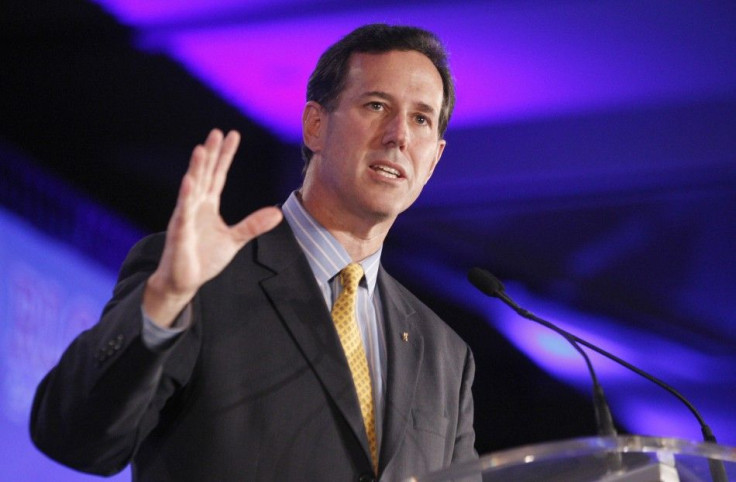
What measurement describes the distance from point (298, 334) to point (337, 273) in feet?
0.74

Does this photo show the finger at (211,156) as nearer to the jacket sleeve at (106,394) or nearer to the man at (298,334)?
the man at (298,334)

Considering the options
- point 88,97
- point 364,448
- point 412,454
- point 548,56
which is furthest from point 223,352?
point 548,56

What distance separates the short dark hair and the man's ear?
2 cm

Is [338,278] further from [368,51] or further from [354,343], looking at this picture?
[368,51]

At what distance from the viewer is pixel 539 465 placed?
1.16 meters

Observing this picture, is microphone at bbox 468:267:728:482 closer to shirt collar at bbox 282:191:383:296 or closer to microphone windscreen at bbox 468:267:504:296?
microphone windscreen at bbox 468:267:504:296

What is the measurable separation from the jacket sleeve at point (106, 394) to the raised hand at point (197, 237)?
5cm

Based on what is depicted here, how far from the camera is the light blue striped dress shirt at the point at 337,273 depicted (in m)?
1.88

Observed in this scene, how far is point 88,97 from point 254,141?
79cm

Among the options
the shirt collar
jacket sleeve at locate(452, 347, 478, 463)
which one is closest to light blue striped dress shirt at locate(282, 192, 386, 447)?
the shirt collar

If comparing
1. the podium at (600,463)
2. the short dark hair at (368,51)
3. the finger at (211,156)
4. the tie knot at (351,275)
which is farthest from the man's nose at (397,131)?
the podium at (600,463)

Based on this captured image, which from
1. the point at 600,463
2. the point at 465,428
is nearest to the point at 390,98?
the point at 465,428

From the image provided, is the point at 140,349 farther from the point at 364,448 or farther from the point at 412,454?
the point at 412,454

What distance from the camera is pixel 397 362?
6.15ft
